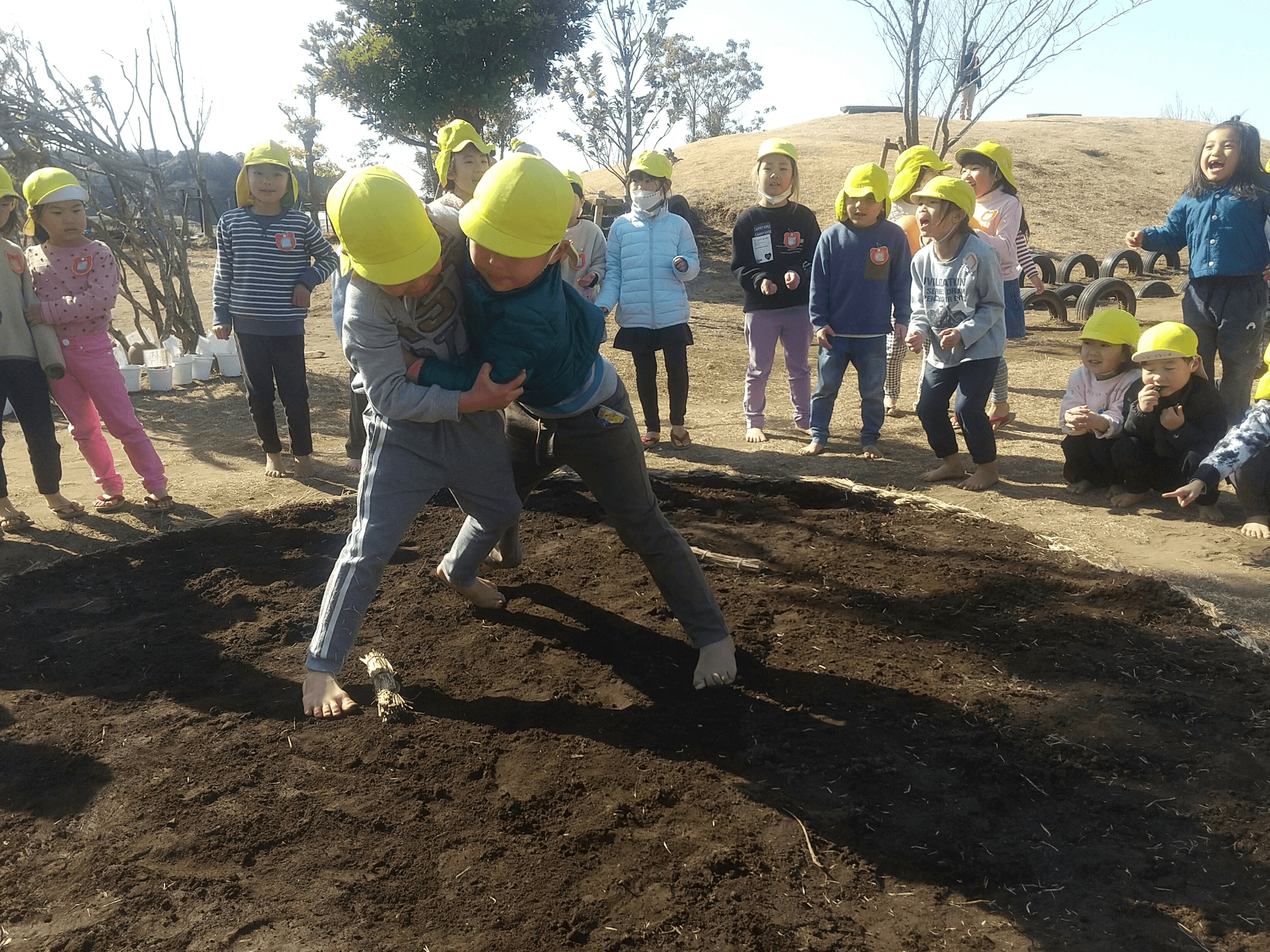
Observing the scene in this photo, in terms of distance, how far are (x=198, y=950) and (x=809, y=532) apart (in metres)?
3.31

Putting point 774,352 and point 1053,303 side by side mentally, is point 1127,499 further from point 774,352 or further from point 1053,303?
point 1053,303

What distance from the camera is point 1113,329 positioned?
5.16 metres

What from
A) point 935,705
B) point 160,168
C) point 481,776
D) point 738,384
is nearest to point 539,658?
point 481,776

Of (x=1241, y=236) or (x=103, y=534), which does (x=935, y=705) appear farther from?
(x=103, y=534)

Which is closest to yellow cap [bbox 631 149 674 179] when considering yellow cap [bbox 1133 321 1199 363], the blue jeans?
the blue jeans

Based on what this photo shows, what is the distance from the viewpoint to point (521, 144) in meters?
5.25

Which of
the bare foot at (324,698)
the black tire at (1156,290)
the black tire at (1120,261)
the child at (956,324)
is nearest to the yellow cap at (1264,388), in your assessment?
the child at (956,324)

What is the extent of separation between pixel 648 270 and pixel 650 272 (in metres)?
0.02

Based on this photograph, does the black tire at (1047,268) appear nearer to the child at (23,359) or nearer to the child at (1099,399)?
the child at (1099,399)

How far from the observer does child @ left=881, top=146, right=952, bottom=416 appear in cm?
680

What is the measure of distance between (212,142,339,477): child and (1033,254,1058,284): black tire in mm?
10731

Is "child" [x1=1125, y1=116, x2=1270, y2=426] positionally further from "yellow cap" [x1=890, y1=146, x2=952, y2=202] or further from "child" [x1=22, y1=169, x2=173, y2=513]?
"child" [x1=22, y1=169, x2=173, y2=513]

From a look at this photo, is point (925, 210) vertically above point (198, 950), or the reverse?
point (925, 210)

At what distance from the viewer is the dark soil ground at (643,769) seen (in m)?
2.28
